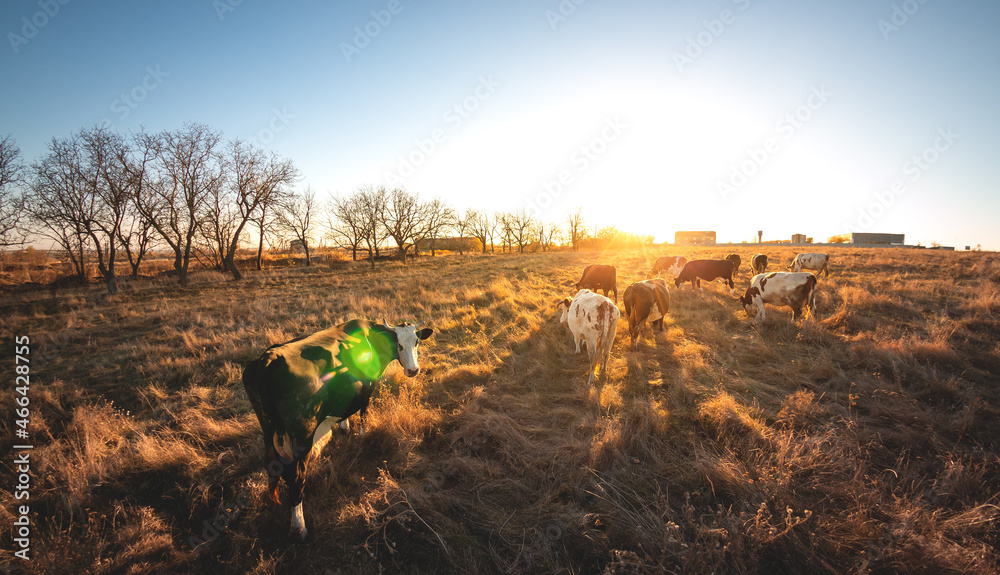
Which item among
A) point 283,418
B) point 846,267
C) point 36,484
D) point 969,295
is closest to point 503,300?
point 283,418

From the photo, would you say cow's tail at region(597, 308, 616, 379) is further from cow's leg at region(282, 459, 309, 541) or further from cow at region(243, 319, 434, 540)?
cow's leg at region(282, 459, 309, 541)

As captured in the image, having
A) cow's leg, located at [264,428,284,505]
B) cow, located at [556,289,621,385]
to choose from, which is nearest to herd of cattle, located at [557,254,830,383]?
cow, located at [556,289,621,385]

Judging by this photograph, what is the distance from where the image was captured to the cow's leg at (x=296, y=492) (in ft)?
9.32

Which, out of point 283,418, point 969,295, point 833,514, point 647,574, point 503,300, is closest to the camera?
point 647,574

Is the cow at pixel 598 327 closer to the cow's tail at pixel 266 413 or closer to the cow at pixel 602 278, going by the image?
the cow's tail at pixel 266 413

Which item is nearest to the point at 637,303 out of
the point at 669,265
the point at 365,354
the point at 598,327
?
the point at 598,327

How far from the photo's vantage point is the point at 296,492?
9.65 feet

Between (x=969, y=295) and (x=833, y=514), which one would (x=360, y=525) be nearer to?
(x=833, y=514)

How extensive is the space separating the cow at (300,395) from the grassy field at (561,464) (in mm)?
367

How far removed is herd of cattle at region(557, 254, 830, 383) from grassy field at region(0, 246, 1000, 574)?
2.45ft

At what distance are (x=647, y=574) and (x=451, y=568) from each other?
156cm

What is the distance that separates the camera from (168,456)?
3502 mm

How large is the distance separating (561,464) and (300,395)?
297 cm

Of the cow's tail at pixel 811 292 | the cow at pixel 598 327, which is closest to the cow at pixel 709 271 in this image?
the cow's tail at pixel 811 292
